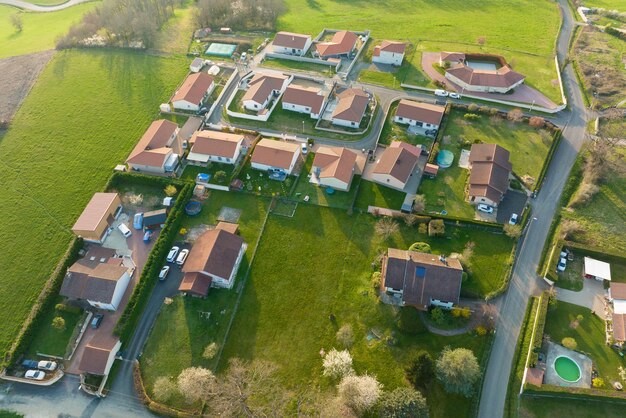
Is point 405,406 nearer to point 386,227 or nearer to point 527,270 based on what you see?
point 386,227

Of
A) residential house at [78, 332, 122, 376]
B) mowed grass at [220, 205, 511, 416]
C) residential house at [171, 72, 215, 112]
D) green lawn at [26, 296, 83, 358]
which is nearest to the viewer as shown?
residential house at [78, 332, 122, 376]

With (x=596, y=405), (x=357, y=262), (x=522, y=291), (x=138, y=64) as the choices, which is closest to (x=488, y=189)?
(x=522, y=291)

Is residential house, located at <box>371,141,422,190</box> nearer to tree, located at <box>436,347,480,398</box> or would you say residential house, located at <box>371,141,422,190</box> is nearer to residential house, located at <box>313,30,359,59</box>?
tree, located at <box>436,347,480,398</box>

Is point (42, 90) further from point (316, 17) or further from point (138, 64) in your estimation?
point (316, 17)

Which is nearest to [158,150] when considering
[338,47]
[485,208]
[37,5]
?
[338,47]

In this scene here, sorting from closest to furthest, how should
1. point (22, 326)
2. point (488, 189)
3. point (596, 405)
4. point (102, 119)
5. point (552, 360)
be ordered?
point (596, 405) < point (552, 360) < point (22, 326) < point (488, 189) < point (102, 119)

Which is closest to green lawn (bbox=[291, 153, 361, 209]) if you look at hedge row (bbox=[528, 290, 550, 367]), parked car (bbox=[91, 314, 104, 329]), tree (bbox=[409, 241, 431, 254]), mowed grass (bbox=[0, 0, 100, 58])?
tree (bbox=[409, 241, 431, 254])
